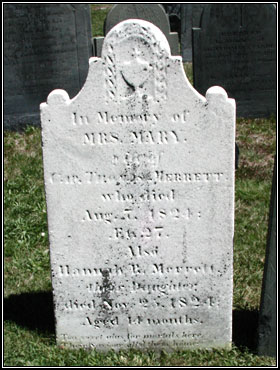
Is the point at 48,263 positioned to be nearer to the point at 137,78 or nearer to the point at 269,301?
the point at 269,301

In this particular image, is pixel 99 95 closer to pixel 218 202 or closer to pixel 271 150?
pixel 218 202

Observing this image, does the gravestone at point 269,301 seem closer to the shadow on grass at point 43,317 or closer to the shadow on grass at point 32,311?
the shadow on grass at point 43,317

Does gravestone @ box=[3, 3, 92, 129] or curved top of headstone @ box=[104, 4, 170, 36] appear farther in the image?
gravestone @ box=[3, 3, 92, 129]

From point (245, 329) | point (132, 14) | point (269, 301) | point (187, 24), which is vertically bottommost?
point (245, 329)

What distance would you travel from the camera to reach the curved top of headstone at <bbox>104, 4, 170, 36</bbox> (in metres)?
7.38

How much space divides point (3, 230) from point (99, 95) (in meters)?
2.57

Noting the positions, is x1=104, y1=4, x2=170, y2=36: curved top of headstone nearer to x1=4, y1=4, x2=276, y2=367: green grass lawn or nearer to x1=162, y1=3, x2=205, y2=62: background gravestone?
x1=4, y1=4, x2=276, y2=367: green grass lawn

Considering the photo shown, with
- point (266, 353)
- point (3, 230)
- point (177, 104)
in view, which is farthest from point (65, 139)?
point (3, 230)

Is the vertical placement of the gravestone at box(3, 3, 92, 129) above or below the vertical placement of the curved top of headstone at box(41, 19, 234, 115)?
above

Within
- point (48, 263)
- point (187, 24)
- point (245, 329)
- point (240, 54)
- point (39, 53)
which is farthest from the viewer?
point (187, 24)

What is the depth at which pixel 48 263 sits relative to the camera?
522 cm

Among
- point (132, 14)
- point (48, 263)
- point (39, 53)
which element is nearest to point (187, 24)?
point (132, 14)

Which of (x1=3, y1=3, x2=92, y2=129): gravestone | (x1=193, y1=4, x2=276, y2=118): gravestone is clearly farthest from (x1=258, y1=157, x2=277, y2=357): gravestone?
(x1=3, y1=3, x2=92, y2=129): gravestone

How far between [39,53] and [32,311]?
169 inches
